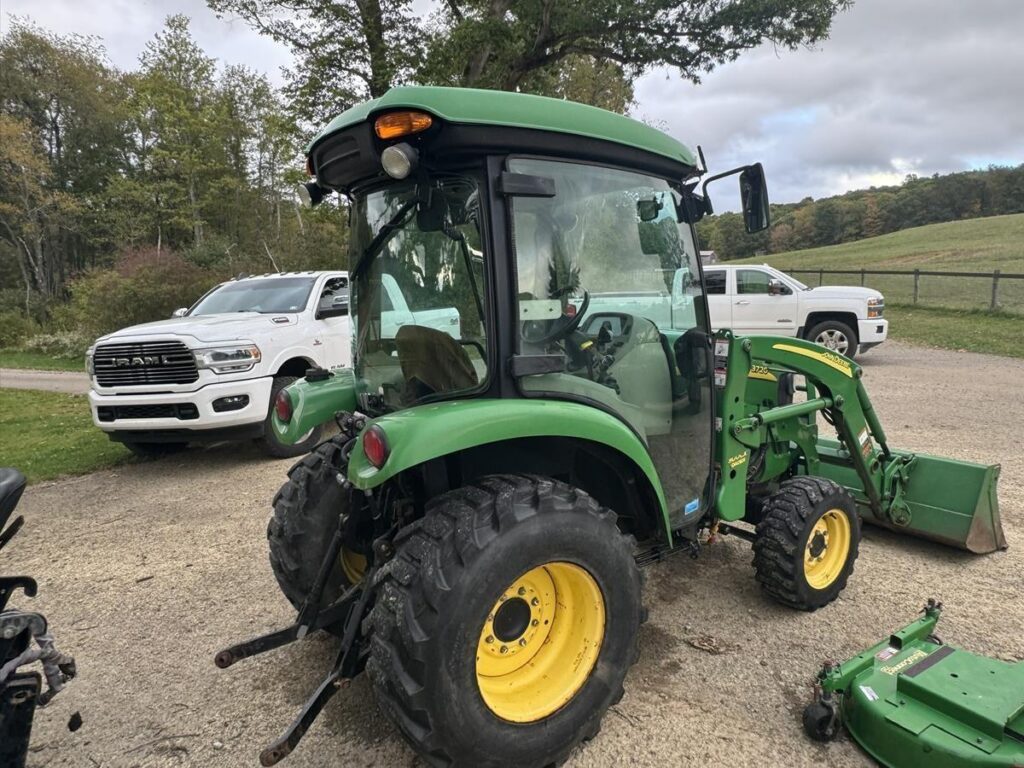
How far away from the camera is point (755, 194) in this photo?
9.45 ft

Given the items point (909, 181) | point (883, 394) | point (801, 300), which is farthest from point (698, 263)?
point (909, 181)

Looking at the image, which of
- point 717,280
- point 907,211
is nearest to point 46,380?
point 717,280

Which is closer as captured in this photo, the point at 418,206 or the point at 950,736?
the point at 950,736

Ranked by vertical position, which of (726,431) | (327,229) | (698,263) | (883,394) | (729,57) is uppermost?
(729,57)

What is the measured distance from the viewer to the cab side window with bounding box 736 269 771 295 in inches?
463

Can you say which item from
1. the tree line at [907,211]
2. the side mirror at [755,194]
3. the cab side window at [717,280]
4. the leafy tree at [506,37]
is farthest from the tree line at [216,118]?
the tree line at [907,211]

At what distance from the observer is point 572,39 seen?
539 inches

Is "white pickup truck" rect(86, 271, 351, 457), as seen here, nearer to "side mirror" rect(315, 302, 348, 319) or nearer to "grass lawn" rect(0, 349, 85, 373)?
"side mirror" rect(315, 302, 348, 319)

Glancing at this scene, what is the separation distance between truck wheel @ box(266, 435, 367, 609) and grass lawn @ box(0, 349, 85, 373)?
16875 mm

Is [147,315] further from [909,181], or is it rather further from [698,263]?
[909,181]

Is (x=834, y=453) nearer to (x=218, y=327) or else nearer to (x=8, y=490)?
(x=8, y=490)

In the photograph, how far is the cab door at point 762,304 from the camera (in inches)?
458

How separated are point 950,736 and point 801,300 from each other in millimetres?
10569

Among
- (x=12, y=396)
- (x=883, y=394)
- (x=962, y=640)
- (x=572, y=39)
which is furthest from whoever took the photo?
(x=572, y=39)
